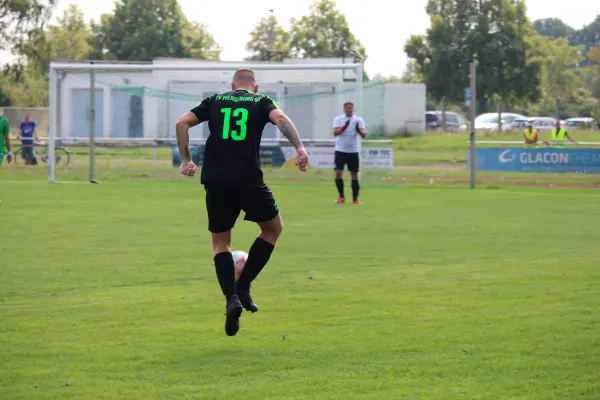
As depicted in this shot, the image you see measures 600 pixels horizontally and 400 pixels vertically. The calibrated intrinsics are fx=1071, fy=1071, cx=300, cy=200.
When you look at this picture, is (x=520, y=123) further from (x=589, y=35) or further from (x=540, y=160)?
(x=589, y=35)

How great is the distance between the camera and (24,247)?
13133 millimetres

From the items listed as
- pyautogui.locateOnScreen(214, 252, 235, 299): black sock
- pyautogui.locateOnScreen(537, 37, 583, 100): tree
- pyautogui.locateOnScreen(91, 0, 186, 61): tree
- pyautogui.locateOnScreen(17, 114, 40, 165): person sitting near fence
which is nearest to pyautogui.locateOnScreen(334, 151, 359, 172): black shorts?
pyautogui.locateOnScreen(214, 252, 235, 299): black sock

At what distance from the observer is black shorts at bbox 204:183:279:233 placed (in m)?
7.86

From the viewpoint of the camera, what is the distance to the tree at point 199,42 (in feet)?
257

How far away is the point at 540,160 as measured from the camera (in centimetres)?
3194

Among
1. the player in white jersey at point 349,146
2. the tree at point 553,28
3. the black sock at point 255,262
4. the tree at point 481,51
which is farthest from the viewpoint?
the tree at point 553,28

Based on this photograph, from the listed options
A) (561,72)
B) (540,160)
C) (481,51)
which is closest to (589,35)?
(561,72)

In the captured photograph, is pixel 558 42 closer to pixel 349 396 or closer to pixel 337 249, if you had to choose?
pixel 337 249

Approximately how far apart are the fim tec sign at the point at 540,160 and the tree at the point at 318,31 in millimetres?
36692

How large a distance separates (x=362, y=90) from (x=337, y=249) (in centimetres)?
1306

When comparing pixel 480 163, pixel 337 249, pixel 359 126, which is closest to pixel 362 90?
pixel 359 126

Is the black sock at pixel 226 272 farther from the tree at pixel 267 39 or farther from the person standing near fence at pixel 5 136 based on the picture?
the tree at pixel 267 39

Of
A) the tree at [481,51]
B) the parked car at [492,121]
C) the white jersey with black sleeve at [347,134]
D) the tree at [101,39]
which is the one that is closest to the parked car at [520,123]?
the parked car at [492,121]

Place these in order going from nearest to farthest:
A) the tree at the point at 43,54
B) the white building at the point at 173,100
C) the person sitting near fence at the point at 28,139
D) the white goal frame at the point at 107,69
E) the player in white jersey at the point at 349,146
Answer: the player in white jersey at the point at 349,146 → the white goal frame at the point at 107,69 → the white building at the point at 173,100 → the person sitting near fence at the point at 28,139 → the tree at the point at 43,54
